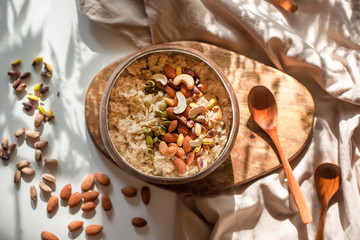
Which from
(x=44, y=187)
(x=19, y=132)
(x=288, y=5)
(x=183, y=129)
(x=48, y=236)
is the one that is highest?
(x=288, y=5)

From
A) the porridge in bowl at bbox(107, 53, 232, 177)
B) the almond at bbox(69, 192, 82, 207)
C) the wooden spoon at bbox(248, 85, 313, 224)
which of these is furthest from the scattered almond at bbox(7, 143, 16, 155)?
the wooden spoon at bbox(248, 85, 313, 224)

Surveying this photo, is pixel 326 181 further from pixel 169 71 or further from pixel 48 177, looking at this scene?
pixel 48 177

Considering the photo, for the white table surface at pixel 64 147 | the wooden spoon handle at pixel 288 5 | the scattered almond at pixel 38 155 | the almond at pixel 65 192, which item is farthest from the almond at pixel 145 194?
the wooden spoon handle at pixel 288 5

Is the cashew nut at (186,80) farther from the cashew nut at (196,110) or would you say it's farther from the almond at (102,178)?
the almond at (102,178)

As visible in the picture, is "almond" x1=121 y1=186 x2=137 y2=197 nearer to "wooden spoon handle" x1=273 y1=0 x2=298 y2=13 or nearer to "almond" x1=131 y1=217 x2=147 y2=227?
"almond" x1=131 y1=217 x2=147 y2=227

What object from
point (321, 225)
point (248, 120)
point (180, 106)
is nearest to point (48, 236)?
point (180, 106)

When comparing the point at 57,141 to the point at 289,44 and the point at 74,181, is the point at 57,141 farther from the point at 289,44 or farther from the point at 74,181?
the point at 289,44
